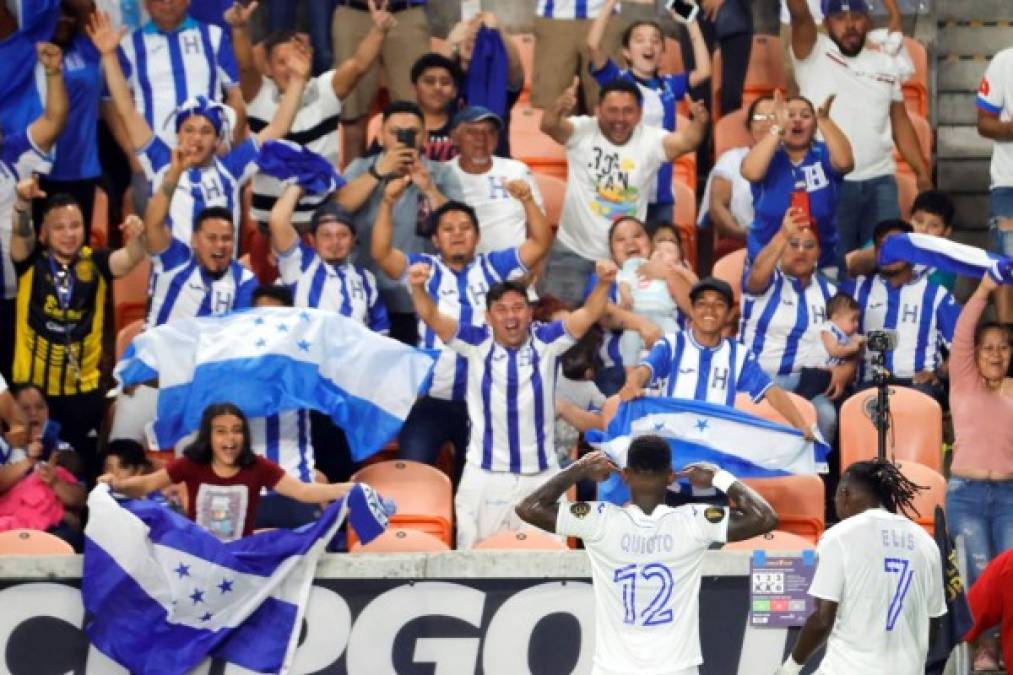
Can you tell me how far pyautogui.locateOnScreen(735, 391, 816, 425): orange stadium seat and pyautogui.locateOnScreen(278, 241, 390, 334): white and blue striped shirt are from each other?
205cm

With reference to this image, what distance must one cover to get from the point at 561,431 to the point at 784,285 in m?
1.62

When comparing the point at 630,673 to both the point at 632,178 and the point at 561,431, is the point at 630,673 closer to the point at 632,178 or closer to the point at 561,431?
the point at 561,431

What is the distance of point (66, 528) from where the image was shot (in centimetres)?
1206

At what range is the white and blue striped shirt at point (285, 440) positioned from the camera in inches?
487

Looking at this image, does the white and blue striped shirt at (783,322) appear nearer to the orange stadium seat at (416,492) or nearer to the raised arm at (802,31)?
the orange stadium seat at (416,492)

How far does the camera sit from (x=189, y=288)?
13.2 m

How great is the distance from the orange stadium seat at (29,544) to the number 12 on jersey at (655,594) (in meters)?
3.17

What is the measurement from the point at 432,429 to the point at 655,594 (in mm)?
3750

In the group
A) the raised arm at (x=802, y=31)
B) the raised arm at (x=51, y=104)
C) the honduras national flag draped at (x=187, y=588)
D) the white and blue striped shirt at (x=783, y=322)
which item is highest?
the raised arm at (x=802, y=31)

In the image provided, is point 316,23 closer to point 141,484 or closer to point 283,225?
point 283,225

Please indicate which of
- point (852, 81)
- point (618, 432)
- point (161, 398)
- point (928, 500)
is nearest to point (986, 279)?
point (928, 500)

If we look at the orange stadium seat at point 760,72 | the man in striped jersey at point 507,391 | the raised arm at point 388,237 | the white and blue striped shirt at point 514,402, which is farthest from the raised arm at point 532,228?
the orange stadium seat at point 760,72

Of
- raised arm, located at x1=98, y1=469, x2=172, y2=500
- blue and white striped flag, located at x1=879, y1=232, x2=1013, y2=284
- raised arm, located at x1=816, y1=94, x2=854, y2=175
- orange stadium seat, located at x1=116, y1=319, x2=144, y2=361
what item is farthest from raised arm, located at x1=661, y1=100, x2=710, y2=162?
raised arm, located at x1=98, y1=469, x2=172, y2=500

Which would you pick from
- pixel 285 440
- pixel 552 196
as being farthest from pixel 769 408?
pixel 552 196
